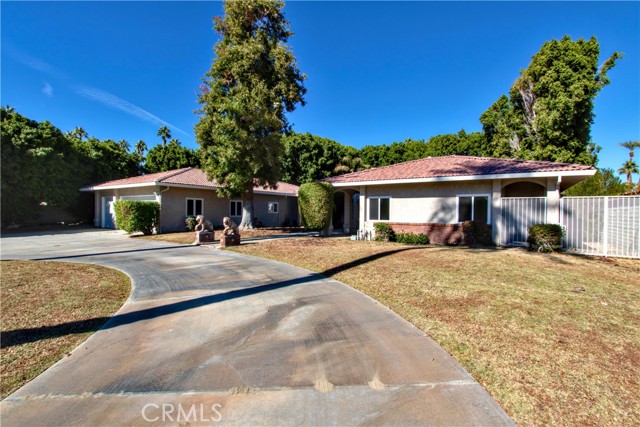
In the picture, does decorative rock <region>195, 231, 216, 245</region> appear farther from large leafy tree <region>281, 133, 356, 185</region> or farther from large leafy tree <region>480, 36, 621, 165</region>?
large leafy tree <region>480, 36, 621, 165</region>

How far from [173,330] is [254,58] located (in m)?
17.1

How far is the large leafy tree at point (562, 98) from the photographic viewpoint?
2092 centimetres

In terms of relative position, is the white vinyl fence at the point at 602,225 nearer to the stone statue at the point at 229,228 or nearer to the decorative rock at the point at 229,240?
the decorative rock at the point at 229,240

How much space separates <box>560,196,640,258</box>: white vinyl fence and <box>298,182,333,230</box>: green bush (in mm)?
9914

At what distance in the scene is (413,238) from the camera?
47.0 ft

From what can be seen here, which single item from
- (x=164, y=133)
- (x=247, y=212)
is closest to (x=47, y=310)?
(x=247, y=212)

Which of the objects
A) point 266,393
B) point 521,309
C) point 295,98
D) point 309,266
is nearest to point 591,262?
point 521,309

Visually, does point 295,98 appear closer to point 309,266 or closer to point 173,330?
point 309,266

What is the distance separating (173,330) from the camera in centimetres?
427

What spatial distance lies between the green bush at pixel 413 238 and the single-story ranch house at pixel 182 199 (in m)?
12.7

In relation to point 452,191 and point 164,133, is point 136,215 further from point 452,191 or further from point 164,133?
point 164,133

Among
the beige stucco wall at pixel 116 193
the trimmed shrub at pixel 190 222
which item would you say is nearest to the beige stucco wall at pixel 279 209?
the trimmed shrub at pixel 190 222

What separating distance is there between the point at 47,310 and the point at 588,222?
15.8m

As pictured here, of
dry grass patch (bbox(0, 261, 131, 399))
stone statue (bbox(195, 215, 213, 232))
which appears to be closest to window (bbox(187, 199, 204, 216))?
stone statue (bbox(195, 215, 213, 232))
